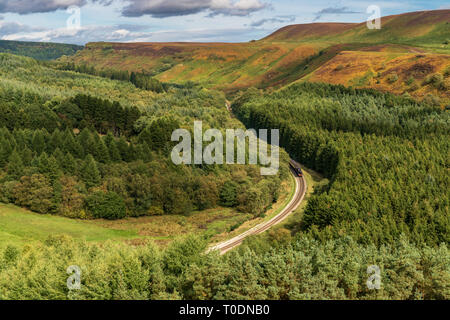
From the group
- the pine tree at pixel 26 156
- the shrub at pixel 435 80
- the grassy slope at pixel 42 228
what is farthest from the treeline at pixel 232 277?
the shrub at pixel 435 80

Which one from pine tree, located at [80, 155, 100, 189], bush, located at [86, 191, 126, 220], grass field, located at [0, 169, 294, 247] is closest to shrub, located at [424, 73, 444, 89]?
grass field, located at [0, 169, 294, 247]

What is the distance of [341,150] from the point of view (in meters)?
102

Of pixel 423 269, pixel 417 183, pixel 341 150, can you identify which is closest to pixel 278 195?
pixel 341 150

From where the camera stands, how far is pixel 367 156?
306 ft

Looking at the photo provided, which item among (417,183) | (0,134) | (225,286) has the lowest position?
(417,183)

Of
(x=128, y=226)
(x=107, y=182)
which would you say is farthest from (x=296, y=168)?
(x=128, y=226)

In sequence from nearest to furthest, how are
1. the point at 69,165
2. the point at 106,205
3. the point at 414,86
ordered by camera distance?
the point at 106,205 < the point at 69,165 < the point at 414,86

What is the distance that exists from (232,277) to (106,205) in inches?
2091

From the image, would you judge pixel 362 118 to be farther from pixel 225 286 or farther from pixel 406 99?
pixel 225 286

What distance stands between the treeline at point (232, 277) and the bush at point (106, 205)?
38.2m

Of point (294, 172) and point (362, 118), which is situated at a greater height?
point (362, 118)

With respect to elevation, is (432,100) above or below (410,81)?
below

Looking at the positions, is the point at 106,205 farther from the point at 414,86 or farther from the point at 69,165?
the point at 414,86

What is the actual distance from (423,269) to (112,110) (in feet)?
381
